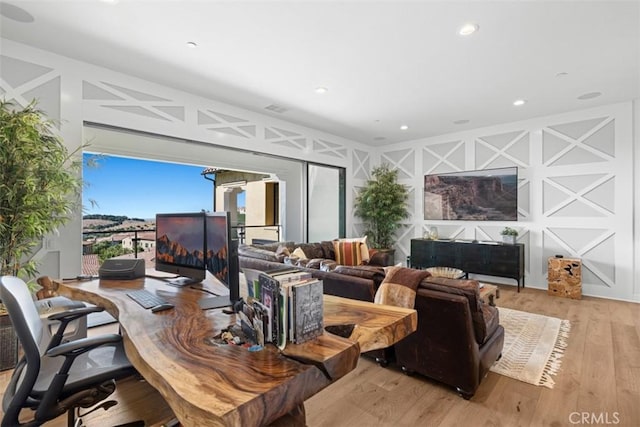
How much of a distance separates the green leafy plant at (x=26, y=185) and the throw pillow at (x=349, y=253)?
11.7 feet

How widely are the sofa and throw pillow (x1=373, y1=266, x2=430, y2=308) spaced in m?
0.06

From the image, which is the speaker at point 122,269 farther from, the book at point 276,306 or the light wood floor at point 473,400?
the book at point 276,306

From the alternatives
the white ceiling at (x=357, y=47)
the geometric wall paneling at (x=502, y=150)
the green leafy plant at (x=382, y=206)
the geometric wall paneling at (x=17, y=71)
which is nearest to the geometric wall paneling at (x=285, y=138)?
the white ceiling at (x=357, y=47)

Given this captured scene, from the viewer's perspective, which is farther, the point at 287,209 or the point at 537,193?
the point at 287,209

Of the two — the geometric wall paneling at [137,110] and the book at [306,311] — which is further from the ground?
the geometric wall paneling at [137,110]

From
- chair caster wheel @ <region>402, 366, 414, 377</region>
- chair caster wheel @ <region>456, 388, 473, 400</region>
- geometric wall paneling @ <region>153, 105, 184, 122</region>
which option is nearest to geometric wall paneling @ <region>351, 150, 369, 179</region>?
geometric wall paneling @ <region>153, 105, 184, 122</region>

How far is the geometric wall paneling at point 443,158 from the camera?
19.3 feet

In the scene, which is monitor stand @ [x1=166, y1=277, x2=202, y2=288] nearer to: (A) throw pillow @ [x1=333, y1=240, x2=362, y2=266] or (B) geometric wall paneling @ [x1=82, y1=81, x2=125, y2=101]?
(B) geometric wall paneling @ [x1=82, y1=81, x2=125, y2=101]

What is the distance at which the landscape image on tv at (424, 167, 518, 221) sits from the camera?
524cm

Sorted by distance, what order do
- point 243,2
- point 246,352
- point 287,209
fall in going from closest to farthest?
point 246,352, point 243,2, point 287,209

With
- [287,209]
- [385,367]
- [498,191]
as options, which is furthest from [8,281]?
[498,191]

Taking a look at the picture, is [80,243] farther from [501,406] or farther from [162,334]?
[501,406]

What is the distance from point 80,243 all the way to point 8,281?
2.08 m

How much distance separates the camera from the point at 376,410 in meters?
2.00
